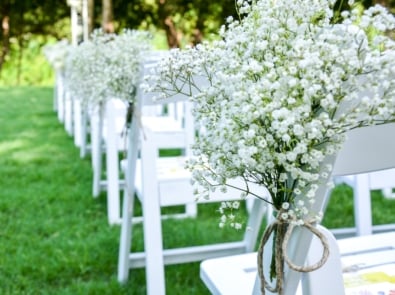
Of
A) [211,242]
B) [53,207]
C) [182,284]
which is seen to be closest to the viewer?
[182,284]

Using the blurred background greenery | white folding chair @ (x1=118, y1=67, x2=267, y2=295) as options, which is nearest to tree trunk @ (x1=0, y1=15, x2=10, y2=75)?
the blurred background greenery

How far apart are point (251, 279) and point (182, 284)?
3.90 feet

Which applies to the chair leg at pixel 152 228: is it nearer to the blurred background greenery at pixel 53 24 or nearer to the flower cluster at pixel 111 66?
the flower cluster at pixel 111 66

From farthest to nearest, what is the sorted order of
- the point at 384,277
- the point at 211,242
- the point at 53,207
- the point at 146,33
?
the point at 53,207, the point at 211,242, the point at 146,33, the point at 384,277

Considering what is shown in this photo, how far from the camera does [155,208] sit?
6.99 ft

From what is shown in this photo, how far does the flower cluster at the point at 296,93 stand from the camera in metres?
0.80

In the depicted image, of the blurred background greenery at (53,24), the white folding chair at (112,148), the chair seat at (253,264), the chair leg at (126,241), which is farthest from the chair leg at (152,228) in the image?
the blurred background greenery at (53,24)

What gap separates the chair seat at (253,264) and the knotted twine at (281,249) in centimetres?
38

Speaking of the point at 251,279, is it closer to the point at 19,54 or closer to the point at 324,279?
the point at 324,279

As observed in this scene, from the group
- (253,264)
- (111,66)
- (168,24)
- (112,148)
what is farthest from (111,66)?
(168,24)

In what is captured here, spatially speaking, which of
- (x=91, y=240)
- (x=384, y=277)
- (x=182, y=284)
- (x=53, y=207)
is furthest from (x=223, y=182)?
(x=53, y=207)

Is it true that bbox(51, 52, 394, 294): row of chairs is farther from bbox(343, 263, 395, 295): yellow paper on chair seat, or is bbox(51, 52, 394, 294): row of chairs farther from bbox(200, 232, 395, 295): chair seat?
bbox(343, 263, 395, 295): yellow paper on chair seat

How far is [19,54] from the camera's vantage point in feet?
39.2

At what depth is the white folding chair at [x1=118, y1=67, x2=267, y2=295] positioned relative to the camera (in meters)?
2.12
